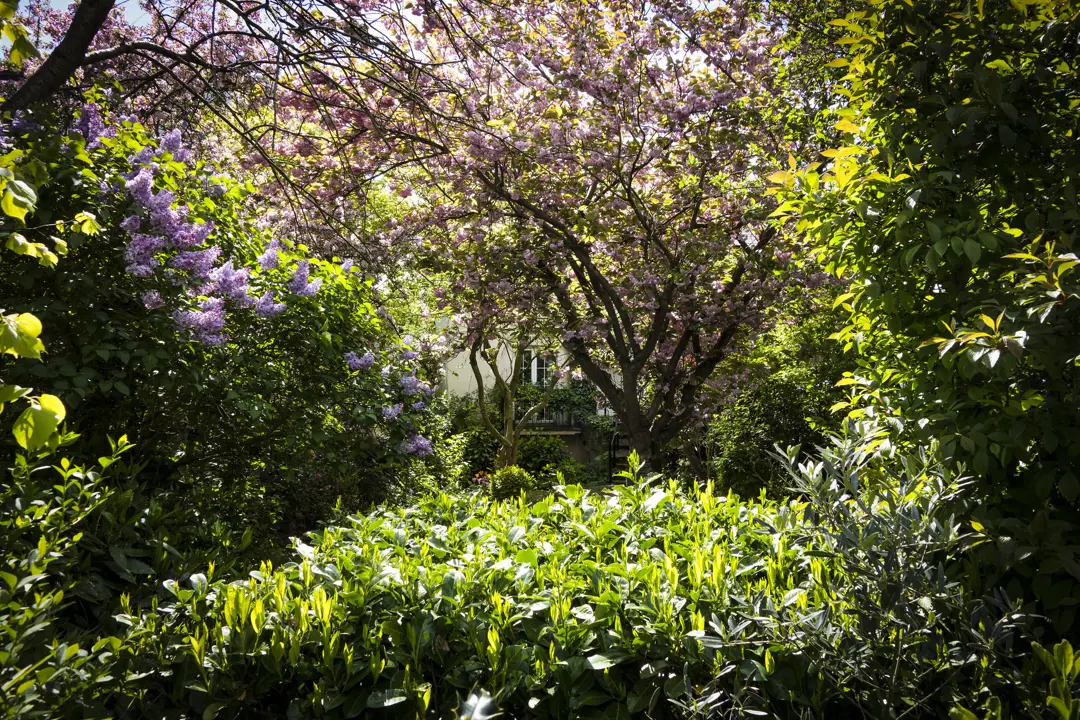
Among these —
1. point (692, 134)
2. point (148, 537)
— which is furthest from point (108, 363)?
point (692, 134)

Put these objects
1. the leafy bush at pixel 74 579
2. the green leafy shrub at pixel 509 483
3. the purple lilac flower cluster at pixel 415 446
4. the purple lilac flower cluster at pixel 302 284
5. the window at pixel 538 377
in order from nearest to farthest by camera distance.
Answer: the leafy bush at pixel 74 579, the purple lilac flower cluster at pixel 302 284, the purple lilac flower cluster at pixel 415 446, the green leafy shrub at pixel 509 483, the window at pixel 538 377

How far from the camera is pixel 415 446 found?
4320mm

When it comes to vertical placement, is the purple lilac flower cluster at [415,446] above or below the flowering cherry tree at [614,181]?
below

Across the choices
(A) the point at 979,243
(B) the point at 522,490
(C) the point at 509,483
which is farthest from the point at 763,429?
(A) the point at 979,243

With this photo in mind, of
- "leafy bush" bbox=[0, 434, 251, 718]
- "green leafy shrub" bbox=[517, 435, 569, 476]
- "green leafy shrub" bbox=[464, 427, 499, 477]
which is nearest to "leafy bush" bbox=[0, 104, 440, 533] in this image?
"leafy bush" bbox=[0, 434, 251, 718]

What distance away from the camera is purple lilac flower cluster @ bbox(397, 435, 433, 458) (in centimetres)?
426

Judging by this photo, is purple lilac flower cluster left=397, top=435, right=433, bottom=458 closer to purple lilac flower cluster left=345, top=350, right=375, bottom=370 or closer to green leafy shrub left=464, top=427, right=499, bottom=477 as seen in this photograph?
purple lilac flower cluster left=345, top=350, right=375, bottom=370

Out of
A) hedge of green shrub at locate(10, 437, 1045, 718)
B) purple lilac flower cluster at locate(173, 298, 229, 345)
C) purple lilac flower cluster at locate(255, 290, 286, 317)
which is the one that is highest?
purple lilac flower cluster at locate(255, 290, 286, 317)

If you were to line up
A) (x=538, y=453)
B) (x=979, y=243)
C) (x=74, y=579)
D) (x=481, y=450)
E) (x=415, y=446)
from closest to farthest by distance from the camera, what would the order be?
(x=979, y=243)
(x=74, y=579)
(x=415, y=446)
(x=538, y=453)
(x=481, y=450)

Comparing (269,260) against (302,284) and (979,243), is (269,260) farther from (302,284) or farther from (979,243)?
(979,243)

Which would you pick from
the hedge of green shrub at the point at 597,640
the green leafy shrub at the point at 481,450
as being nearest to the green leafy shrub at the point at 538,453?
the green leafy shrub at the point at 481,450

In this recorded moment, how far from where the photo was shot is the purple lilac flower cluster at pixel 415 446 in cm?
426

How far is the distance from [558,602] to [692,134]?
6.35 meters

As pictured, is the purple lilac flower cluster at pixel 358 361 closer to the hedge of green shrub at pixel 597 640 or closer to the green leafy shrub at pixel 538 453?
the hedge of green shrub at pixel 597 640
